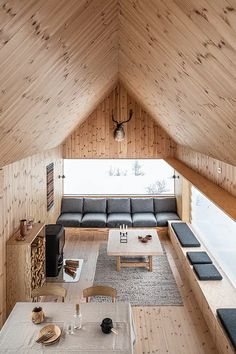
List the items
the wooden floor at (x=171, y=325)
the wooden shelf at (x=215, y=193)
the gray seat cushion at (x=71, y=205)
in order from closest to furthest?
the wooden shelf at (x=215, y=193) < the wooden floor at (x=171, y=325) < the gray seat cushion at (x=71, y=205)

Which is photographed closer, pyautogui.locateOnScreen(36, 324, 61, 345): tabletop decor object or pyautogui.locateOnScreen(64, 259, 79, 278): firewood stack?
pyautogui.locateOnScreen(36, 324, 61, 345): tabletop decor object

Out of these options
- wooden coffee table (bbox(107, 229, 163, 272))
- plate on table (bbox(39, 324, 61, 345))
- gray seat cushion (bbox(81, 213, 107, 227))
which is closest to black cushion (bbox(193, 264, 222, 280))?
wooden coffee table (bbox(107, 229, 163, 272))

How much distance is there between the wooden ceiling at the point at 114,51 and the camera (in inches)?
72.1

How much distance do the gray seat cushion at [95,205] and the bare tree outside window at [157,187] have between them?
134 centimetres

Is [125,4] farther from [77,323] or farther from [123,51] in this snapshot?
[77,323]

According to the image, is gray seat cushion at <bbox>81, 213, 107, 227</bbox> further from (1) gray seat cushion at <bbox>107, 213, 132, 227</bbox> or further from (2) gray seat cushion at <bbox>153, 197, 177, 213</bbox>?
(2) gray seat cushion at <bbox>153, 197, 177, 213</bbox>

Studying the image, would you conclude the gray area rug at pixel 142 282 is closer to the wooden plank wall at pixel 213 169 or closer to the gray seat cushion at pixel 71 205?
the wooden plank wall at pixel 213 169

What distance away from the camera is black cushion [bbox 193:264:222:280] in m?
5.59

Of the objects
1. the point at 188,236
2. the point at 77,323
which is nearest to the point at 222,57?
the point at 77,323

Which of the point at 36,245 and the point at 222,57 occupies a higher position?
the point at 222,57

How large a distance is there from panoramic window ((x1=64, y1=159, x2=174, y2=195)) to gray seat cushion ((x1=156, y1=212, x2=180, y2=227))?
840 millimetres

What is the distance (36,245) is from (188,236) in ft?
11.0

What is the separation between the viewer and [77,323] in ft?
11.9

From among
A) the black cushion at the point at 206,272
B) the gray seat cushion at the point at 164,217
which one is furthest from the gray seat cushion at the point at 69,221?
the black cushion at the point at 206,272
